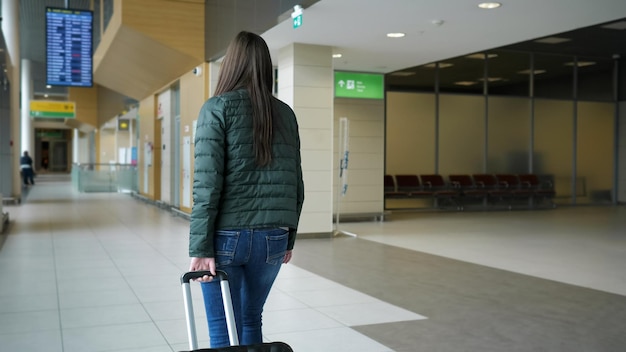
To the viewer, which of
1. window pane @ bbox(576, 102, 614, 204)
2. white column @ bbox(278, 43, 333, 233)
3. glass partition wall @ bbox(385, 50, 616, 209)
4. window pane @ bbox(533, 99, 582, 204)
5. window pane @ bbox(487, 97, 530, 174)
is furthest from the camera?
window pane @ bbox(576, 102, 614, 204)

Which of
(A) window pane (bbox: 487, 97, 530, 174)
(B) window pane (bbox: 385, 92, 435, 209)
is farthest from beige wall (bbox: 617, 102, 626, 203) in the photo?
(B) window pane (bbox: 385, 92, 435, 209)

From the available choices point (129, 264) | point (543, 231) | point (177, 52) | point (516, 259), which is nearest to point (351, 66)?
point (177, 52)

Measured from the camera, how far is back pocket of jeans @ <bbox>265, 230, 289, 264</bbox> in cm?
206

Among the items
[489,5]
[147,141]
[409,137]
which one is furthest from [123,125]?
[489,5]

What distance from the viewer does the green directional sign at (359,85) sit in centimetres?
1113

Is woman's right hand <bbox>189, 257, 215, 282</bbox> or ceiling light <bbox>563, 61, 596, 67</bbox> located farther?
ceiling light <bbox>563, 61, 596, 67</bbox>

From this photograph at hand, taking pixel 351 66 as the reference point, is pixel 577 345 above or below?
below

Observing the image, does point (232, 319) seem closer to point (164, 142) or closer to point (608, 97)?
point (164, 142)

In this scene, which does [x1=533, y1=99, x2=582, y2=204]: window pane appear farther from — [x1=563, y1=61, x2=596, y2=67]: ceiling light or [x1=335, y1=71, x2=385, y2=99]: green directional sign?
[x1=335, y1=71, x2=385, y2=99]: green directional sign

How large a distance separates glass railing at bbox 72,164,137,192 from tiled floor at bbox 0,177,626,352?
9487 millimetres

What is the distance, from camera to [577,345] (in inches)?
145

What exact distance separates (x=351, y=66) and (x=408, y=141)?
144 inches

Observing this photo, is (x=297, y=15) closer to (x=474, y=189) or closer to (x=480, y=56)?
(x=474, y=189)

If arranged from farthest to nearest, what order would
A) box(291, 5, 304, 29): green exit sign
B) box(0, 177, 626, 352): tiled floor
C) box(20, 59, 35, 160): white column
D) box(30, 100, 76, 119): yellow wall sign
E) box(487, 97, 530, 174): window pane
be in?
1. box(20, 59, 35, 160): white column
2. box(30, 100, 76, 119): yellow wall sign
3. box(487, 97, 530, 174): window pane
4. box(291, 5, 304, 29): green exit sign
5. box(0, 177, 626, 352): tiled floor
